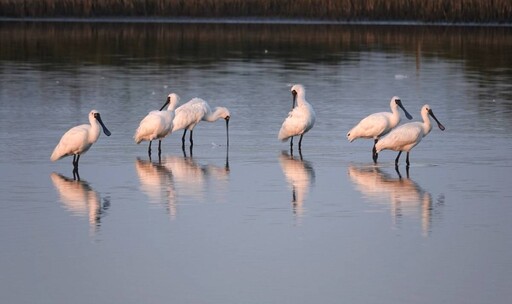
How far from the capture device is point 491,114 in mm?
20344

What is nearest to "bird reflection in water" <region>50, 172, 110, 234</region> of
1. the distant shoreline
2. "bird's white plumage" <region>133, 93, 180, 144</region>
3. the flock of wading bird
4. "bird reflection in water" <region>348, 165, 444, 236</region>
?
the flock of wading bird

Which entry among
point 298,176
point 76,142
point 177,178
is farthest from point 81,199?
point 298,176

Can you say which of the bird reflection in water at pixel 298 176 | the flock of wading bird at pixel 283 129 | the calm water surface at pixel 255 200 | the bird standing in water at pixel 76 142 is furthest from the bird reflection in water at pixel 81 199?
the bird reflection in water at pixel 298 176

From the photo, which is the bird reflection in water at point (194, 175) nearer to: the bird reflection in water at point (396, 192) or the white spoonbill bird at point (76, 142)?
the white spoonbill bird at point (76, 142)

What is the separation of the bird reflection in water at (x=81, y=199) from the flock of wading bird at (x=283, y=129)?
497 mm

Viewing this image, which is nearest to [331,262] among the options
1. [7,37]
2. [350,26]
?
[7,37]

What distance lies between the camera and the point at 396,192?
528 inches

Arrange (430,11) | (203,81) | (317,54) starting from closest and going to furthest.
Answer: (203,81) < (317,54) < (430,11)

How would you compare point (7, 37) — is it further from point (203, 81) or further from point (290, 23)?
point (203, 81)

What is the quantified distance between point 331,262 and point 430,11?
30.8 m

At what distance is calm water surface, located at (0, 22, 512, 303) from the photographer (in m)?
9.57

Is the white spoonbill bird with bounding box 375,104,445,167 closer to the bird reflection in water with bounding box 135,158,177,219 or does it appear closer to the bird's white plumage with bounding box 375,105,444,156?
the bird's white plumage with bounding box 375,105,444,156

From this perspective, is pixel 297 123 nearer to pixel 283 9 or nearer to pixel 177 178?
pixel 177 178

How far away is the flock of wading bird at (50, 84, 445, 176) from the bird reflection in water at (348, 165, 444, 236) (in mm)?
425
